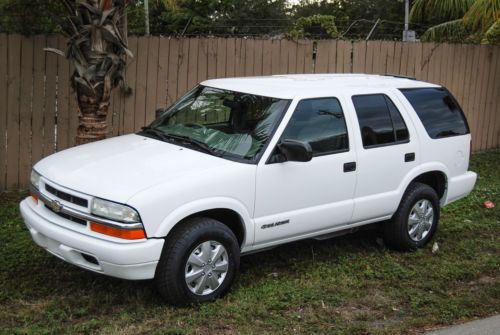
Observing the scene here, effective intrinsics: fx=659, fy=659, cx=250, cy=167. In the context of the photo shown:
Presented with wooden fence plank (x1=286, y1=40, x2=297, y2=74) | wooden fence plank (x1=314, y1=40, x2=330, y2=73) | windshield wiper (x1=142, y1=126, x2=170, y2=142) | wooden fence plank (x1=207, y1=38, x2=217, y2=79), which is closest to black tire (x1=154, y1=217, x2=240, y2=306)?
windshield wiper (x1=142, y1=126, x2=170, y2=142)

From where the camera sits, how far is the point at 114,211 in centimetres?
464

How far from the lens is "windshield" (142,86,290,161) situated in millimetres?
5496

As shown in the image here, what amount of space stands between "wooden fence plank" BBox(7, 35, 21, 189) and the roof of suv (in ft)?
9.36

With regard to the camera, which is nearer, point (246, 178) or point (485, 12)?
point (246, 178)

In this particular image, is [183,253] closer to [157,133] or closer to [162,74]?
[157,133]

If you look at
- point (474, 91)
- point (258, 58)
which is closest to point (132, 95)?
point (258, 58)

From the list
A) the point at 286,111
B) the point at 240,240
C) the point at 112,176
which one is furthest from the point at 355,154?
the point at 112,176

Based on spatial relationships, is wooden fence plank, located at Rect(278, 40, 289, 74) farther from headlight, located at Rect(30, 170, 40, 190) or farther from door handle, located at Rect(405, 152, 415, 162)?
headlight, located at Rect(30, 170, 40, 190)

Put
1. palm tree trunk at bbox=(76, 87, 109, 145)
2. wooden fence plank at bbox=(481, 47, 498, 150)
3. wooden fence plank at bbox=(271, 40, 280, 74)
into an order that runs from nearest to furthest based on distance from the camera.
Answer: palm tree trunk at bbox=(76, 87, 109, 145), wooden fence plank at bbox=(271, 40, 280, 74), wooden fence plank at bbox=(481, 47, 498, 150)

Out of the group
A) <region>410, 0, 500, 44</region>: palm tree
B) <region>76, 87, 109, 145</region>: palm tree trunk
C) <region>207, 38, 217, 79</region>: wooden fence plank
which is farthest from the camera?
<region>410, 0, 500, 44</region>: palm tree

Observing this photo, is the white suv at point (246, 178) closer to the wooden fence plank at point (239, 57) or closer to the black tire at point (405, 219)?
the black tire at point (405, 219)

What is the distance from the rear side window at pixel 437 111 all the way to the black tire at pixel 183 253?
2693mm

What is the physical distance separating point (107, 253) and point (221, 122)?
69.2 inches

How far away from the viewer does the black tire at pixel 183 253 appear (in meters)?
4.82
